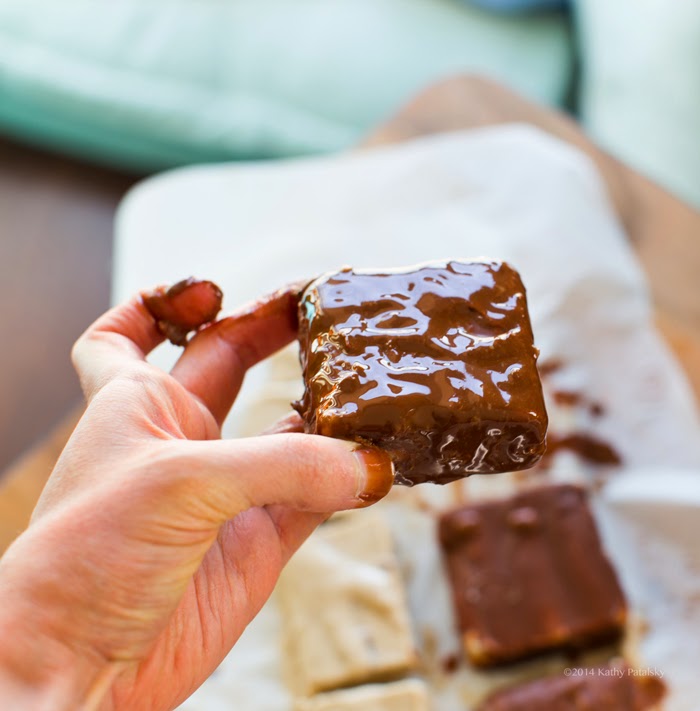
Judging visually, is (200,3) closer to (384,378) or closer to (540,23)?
(540,23)

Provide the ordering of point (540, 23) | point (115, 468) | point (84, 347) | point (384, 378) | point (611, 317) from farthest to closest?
point (540, 23)
point (611, 317)
point (84, 347)
point (384, 378)
point (115, 468)

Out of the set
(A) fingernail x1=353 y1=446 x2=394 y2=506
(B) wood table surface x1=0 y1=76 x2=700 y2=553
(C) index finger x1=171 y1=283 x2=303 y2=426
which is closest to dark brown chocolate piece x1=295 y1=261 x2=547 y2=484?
(A) fingernail x1=353 y1=446 x2=394 y2=506

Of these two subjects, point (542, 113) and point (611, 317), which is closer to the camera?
point (611, 317)

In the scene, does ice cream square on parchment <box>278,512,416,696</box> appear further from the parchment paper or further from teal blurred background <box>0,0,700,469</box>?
teal blurred background <box>0,0,700,469</box>

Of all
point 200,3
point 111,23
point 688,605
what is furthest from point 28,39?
point 688,605

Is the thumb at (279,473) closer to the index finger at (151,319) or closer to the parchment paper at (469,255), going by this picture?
the index finger at (151,319)

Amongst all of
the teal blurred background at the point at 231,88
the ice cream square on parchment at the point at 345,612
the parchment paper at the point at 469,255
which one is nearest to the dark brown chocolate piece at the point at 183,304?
the parchment paper at the point at 469,255
